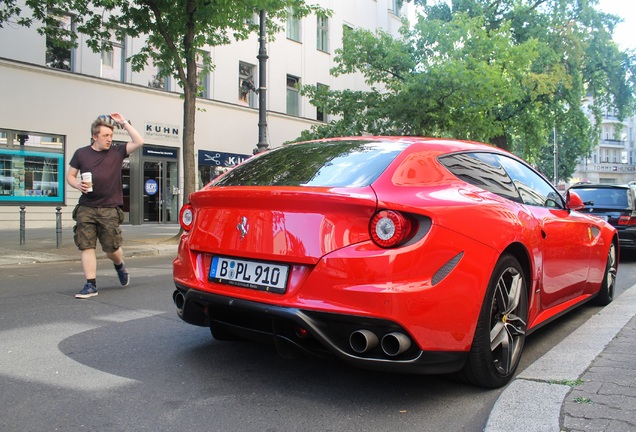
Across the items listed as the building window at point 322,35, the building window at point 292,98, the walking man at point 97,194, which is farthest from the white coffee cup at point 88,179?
the building window at point 322,35

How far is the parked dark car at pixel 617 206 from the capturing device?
956 centimetres

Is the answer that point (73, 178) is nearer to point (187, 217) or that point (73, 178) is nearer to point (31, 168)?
point (187, 217)

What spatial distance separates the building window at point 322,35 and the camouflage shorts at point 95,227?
22.5 metres

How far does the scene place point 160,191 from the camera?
816 inches

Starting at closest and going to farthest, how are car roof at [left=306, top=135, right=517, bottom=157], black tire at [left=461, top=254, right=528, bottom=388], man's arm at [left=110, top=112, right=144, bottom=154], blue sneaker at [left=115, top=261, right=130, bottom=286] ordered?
black tire at [left=461, top=254, right=528, bottom=388]
car roof at [left=306, top=135, right=517, bottom=157]
man's arm at [left=110, top=112, right=144, bottom=154]
blue sneaker at [left=115, top=261, right=130, bottom=286]

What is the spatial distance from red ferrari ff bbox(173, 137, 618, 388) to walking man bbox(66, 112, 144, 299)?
8.01 ft

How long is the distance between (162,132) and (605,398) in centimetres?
1940

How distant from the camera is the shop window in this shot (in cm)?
1655

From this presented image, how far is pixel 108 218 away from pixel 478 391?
420 cm

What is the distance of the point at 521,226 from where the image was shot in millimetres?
3422

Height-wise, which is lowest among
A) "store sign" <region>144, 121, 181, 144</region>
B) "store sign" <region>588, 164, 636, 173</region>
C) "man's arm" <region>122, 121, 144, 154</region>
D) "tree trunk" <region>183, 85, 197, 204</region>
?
"man's arm" <region>122, 121, 144, 154</region>

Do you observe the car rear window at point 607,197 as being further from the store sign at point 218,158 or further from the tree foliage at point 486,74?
the store sign at point 218,158

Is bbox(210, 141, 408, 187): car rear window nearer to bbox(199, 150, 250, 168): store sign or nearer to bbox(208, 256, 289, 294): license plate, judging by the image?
bbox(208, 256, 289, 294): license plate

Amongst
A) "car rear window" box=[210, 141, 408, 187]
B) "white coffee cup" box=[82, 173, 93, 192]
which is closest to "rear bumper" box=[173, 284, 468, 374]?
"car rear window" box=[210, 141, 408, 187]
